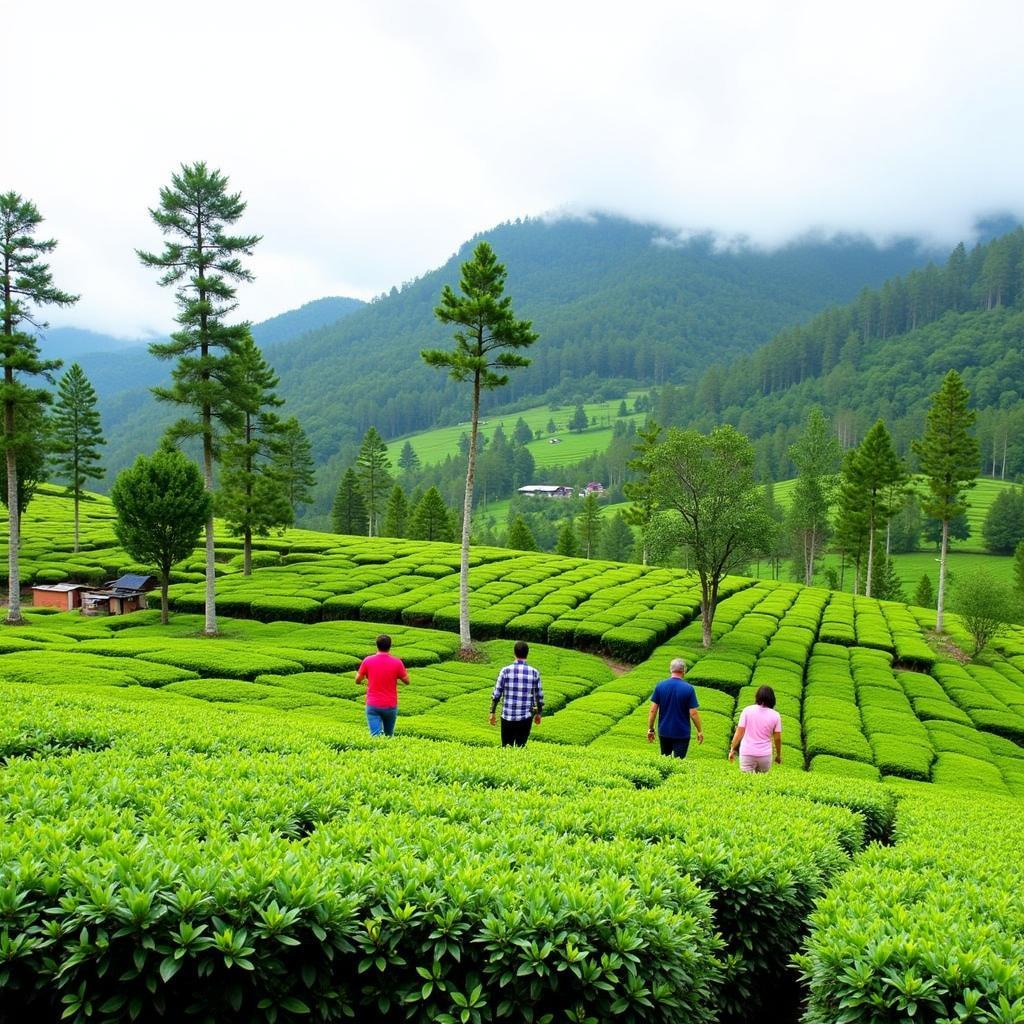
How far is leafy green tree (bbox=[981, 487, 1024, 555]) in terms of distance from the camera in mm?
94250

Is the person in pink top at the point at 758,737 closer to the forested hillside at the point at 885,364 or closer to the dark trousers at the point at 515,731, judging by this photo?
the dark trousers at the point at 515,731

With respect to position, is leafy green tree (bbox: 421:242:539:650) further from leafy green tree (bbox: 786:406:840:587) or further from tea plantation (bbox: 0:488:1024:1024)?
leafy green tree (bbox: 786:406:840:587)

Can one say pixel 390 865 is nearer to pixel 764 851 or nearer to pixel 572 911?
pixel 572 911

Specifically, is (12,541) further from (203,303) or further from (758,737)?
(758,737)

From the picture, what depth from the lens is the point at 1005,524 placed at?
95.0 m

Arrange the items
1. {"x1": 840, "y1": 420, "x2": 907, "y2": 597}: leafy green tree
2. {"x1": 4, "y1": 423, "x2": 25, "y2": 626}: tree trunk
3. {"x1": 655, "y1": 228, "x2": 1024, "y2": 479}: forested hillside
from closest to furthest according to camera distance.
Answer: {"x1": 4, "y1": 423, "x2": 25, "y2": 626}: tree trunk, {"x1": 840, "y1": 420, "x2": 907, "y2": 597}: leafy green tree, {"x1": 655, "y1": 228, "x2": 1024, "y2": 479}: forested hillside

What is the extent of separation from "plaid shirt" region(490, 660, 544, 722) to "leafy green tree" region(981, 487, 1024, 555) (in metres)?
Result: 103

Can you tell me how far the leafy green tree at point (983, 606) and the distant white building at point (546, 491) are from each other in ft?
367

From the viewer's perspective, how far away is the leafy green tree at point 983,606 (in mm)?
36156

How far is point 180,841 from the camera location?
16.7 feet

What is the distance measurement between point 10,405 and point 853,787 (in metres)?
33.4

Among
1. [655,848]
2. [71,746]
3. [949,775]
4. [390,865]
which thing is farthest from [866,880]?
[949,775]

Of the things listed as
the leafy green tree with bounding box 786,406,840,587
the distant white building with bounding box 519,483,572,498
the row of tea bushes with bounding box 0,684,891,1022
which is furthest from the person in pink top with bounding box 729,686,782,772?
the distant white building with bounding box 519,483,572,498

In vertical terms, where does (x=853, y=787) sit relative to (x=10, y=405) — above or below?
below
